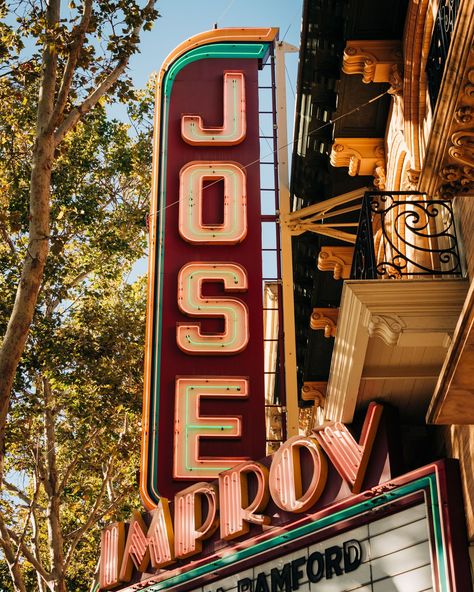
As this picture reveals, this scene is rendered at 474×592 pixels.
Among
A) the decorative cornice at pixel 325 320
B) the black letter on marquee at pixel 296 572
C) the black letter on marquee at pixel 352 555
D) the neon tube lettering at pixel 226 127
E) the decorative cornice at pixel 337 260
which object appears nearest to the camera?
the black letter on marquee at pixel 352 555

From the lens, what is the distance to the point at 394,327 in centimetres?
876

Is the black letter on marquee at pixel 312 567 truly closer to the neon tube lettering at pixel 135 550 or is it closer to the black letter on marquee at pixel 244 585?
the black letter on marquee at pixel 244 585

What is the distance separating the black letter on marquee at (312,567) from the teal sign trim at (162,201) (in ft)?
9.74

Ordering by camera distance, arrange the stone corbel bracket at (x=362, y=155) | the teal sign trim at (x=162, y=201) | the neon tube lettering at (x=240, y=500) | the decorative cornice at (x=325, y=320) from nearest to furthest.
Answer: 1. the neon tube lettering at (x=240, y=500)
2. the teal sign trim at (x=162, y=201)
3. the stone corbel bracket at (x=362, y=155)
4. the decorative cornice at (x=325, y=320)

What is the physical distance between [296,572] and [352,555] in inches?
32.9

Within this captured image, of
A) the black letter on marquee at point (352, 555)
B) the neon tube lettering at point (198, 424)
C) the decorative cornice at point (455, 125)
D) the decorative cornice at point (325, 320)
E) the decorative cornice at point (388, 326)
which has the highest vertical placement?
the decorative cornice at point (325, 320)

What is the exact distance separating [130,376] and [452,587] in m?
14.6

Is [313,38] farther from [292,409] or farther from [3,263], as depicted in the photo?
[3,263]

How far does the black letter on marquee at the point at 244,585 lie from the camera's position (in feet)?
33.6

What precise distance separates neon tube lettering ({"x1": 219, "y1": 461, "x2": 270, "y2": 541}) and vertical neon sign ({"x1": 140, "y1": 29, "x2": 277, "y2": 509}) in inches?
50.6

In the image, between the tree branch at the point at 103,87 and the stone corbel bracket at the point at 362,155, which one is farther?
the stone corbel bracket at the point at 362,155

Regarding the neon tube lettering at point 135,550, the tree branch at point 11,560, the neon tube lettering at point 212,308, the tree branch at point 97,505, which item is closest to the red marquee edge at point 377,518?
the neon tube lettering at point 135,550

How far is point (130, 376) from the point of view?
22.0m

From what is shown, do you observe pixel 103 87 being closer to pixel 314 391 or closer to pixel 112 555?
pixel 112 555
